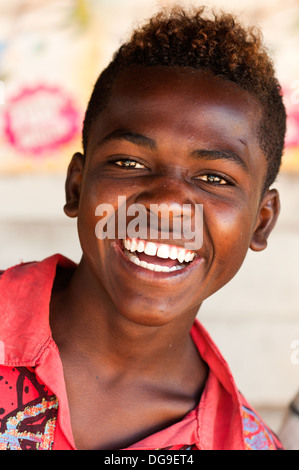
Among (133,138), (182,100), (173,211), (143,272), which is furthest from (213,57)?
(143,272)

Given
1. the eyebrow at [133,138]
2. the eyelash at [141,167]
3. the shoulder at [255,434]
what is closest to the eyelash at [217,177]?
the eyelash at [141,167]

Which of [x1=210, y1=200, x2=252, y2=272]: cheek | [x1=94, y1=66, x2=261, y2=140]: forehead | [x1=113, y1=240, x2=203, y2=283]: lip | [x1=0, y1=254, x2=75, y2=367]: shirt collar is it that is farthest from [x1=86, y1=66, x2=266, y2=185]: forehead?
[x1=0, y1=254, x2=75, y2=367]: shirt collar

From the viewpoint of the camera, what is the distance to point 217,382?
61.9 inches

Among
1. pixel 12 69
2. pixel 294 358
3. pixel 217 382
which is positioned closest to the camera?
pixel 217 382

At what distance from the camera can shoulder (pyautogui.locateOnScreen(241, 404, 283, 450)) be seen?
1.51m

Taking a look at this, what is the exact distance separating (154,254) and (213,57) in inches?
16.4

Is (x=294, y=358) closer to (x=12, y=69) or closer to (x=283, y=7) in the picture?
(x=283, y=7)

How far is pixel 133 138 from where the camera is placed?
4.30ft

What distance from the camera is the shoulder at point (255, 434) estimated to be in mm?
1512

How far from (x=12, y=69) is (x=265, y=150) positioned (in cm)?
130

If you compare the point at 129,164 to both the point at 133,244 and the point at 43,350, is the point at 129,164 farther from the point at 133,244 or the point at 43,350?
the point at 43,350

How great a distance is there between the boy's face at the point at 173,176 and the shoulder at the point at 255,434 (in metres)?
0.35

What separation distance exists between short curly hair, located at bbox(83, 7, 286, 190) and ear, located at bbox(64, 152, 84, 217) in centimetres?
7
